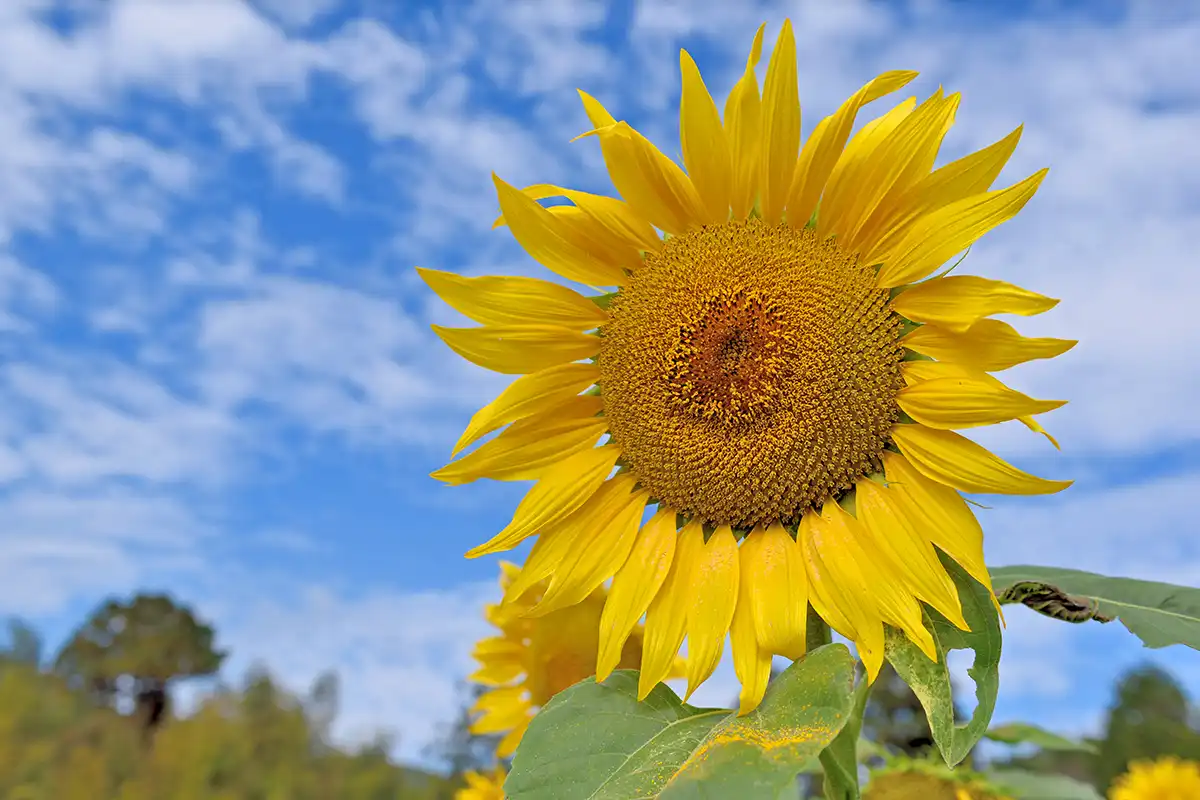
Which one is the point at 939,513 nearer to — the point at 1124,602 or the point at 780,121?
the point at 1124,602

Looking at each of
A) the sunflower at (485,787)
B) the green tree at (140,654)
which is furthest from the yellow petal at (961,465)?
the green tree at (140,654)

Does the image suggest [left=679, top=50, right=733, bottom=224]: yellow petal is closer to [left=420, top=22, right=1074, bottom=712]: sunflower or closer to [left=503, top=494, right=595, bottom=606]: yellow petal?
[left=420, top=22, right=1074, bottom=712]: sunflower

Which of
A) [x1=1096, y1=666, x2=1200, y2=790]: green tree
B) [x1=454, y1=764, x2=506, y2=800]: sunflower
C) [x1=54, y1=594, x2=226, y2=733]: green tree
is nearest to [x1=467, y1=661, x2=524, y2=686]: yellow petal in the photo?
[x1=454, y1=764, x2=506, y2=800]: sunflower

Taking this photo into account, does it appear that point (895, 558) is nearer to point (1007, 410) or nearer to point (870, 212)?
point (1007, 410)

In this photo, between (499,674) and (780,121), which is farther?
(499,674)

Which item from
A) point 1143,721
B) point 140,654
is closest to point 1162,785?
point 1143,721

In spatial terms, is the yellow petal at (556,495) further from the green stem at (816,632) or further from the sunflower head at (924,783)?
the sunflower head at (924,783)

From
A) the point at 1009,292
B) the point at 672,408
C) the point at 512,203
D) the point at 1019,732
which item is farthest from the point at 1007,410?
the point at 1019,732
